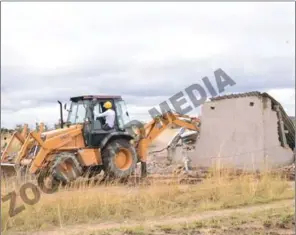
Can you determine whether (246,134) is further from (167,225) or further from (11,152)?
(167,225)

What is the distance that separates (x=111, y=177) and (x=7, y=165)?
3015 mm

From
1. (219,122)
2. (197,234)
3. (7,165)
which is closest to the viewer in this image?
(197,234)

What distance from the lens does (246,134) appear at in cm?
1836

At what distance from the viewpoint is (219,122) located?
63.4ft

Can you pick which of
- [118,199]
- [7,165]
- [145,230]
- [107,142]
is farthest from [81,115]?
[145,230]

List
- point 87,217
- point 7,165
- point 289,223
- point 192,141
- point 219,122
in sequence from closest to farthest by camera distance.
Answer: point 289,223
point 87,217
point 7,165
point 219,122
point 192,141

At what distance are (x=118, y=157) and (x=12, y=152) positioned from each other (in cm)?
321

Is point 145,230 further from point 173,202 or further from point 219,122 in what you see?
point 219,122

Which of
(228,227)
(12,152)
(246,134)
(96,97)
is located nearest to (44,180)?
(12,152)

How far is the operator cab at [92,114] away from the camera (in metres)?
16.3

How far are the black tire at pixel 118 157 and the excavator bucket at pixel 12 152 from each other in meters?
2.16

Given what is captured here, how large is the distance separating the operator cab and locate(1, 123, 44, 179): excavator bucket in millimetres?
1228

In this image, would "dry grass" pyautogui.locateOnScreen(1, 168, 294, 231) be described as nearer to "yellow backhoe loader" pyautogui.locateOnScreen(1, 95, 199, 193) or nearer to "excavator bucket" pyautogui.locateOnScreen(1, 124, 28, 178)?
"yellow backhoe loader" pyautogui.locateOnScreen(1, 95, 199, 193)

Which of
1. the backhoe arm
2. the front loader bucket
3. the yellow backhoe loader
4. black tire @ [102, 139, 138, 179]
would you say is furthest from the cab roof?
the front loader bucket
